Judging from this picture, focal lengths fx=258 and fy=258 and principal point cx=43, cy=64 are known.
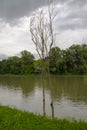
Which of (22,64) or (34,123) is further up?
(22,64)

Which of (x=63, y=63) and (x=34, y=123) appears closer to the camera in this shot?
(x=34, y=123)

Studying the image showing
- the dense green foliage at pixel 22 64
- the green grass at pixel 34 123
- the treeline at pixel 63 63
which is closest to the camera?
the green grass at pixel 34 123

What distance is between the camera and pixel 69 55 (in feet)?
229

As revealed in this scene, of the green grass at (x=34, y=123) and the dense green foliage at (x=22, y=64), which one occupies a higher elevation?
the dense green foliage at (x=22, y=64)

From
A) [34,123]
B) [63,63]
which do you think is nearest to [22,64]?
[63,63]

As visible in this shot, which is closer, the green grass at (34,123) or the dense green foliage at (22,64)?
the green grass at (34,123)

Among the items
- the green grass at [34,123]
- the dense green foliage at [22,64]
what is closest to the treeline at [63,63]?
the dense green foliage at [22,64]

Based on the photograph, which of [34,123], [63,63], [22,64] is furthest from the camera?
[22,64]

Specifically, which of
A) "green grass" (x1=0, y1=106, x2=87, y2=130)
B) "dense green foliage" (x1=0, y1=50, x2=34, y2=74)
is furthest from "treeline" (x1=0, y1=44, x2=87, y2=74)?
"green grass" (x1=0, y1=106, x2=87, y2=130)

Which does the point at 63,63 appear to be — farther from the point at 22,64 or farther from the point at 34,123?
the point at 34,123

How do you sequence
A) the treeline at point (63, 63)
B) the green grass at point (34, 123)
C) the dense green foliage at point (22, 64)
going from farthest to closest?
the dense green foliage at point (22, 64) → the treeline at point (63, 63) → the green grass at point (34, 123)

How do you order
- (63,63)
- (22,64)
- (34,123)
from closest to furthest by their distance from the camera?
(34,123), (63,63), (22,64)

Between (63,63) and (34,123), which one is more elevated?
(63,63)

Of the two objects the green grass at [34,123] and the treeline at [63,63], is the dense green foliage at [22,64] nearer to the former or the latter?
the treeline at [63,63]
